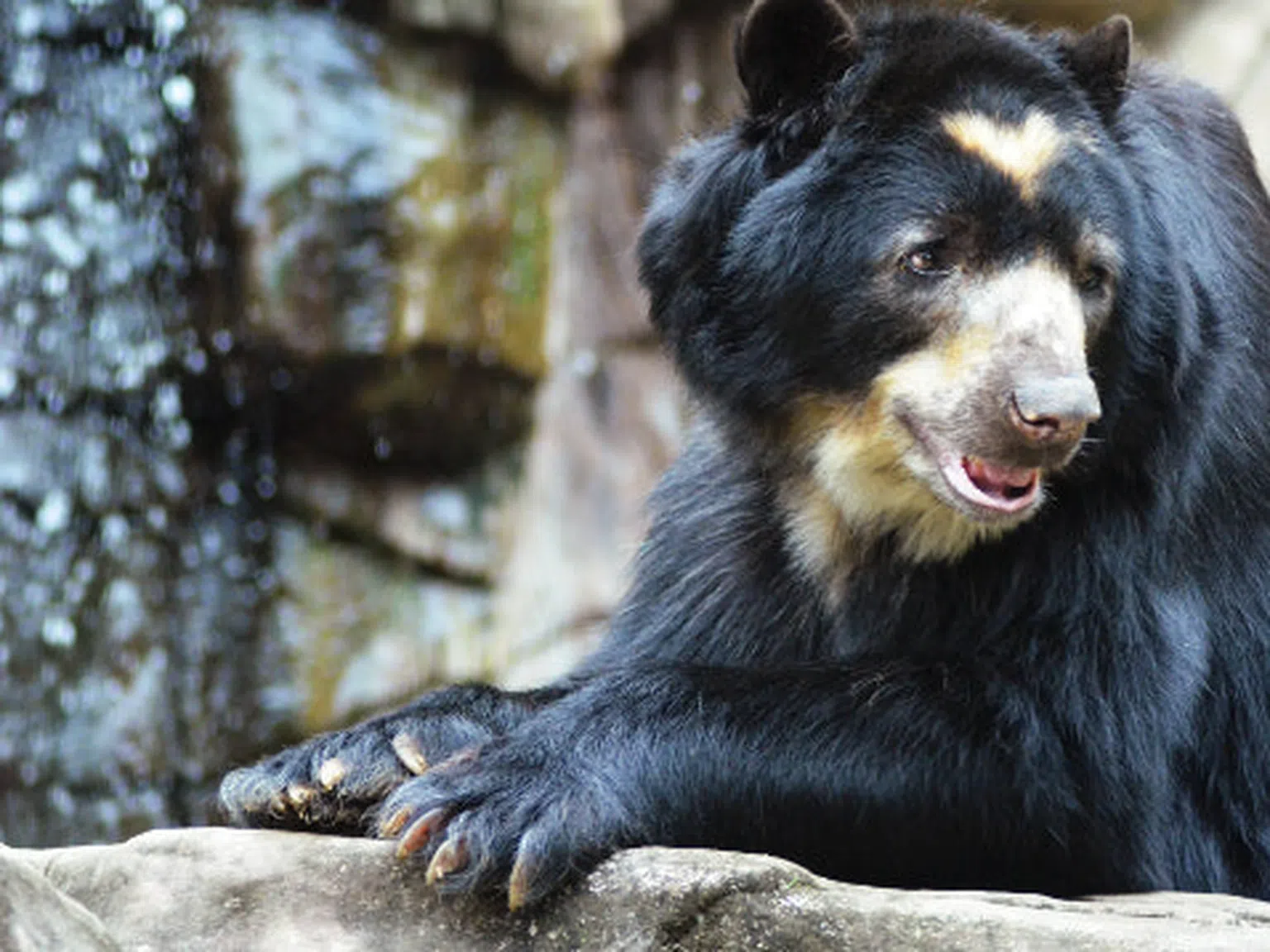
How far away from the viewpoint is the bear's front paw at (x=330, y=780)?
4.22 meters

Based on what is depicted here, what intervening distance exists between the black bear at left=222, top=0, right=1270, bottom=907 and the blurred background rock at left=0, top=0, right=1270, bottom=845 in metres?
4.83

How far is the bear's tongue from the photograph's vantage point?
421cm

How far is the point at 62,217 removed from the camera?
9.84 metres

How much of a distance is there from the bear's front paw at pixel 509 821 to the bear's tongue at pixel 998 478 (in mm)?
897

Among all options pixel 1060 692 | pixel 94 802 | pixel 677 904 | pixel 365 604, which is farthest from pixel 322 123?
pixel 677 904

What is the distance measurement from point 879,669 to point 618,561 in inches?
229

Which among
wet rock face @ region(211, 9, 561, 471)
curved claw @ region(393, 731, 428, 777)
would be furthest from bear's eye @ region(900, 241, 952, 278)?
wet rock face @ region(211, 9, 561, 471)

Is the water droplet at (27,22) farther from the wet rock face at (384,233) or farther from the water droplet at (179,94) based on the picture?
the wet rock face at (384,233)

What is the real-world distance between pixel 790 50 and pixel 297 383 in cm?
529

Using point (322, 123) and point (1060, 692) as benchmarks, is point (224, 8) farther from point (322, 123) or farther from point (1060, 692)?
point (1060, 692)

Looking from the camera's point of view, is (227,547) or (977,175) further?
(227,547)

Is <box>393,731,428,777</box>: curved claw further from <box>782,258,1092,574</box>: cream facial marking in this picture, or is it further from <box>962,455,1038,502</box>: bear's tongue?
<box>962,455,1038,502</box>: bear's tongue

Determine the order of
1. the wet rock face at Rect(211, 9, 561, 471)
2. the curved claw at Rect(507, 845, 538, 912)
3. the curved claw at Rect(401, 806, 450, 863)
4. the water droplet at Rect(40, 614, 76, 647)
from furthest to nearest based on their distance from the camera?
the water droplet at Rect(40, 614, 76, 647) → the wet rock face at Rect(211, 9, 561, 471) → the curved claw at Rect(401, 806, 450, 863) → the curved claw at Rect(507, 845, 538, 912)

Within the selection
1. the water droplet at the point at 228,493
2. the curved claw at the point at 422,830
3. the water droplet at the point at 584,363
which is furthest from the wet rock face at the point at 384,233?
the curved claw at the point at 422,830
